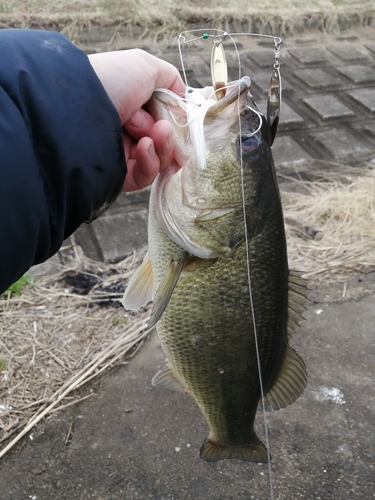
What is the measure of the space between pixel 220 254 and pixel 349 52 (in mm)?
6683

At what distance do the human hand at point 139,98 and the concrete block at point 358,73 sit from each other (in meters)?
5.61

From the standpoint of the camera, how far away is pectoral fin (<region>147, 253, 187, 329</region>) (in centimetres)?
164

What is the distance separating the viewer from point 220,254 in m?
1.73

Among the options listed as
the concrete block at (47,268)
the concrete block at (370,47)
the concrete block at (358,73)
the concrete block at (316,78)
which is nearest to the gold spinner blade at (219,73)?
the concrete block at (47,268)

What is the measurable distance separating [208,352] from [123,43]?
19.8ft

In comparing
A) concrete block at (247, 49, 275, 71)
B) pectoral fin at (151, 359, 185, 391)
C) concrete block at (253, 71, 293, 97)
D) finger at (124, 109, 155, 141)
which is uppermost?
finger at (124, 109, 155, 141)

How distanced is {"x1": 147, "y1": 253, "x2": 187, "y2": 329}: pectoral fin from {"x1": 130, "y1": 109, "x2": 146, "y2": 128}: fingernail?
440 millimetres

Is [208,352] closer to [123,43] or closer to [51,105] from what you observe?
[51,105]

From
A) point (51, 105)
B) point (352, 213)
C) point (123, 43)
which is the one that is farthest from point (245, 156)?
point (123, 43)

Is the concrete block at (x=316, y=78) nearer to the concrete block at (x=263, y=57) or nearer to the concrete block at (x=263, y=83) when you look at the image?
the concrete block at (x=263, y=83)

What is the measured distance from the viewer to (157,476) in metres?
2.54

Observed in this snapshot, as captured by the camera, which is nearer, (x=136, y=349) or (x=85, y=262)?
(x=136, y=349)

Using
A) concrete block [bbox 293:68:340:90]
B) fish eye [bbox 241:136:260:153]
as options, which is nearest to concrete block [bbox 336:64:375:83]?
concrete block [bbox 293:68:340:90]

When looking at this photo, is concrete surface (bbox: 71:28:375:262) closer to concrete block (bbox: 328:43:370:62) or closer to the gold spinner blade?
concrete block (bbox: 328:43:370:62)
